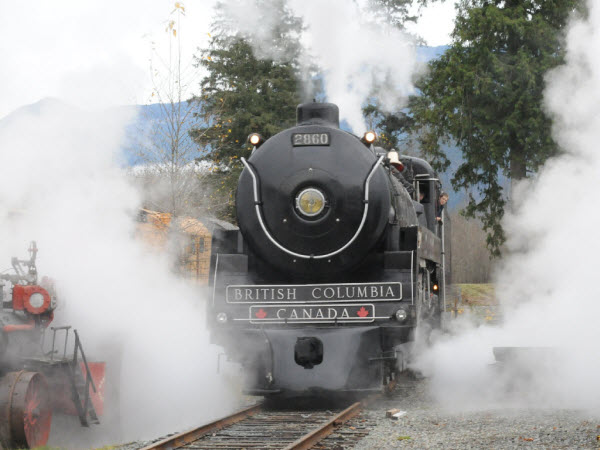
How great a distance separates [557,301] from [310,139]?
14.5 feet

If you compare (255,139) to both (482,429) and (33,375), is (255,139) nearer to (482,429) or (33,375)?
(33,375)

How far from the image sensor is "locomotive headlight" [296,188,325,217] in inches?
290

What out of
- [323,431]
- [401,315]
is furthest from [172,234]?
[323,431]

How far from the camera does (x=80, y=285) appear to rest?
8.59m

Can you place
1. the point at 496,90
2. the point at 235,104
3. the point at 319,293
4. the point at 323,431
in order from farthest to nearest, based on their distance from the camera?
the point at 235,104, the point at 496,90, the point at 319,293, the point at 323,431

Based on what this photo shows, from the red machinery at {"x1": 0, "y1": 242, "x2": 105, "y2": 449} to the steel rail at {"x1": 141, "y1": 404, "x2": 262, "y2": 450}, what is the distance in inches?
50.0

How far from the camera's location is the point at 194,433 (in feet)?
19.2

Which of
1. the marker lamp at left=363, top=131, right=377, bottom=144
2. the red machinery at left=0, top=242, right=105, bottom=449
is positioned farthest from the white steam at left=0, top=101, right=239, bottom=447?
the marker lamp at left=363, top=131, right=377, bottom=144

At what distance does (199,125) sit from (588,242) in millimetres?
9054

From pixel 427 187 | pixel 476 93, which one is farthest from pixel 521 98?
pixel 427 187

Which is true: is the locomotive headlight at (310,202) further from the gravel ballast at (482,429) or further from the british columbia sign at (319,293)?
the gravel ballast at (482,429)

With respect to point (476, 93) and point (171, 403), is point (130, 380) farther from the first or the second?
point (476, 93)

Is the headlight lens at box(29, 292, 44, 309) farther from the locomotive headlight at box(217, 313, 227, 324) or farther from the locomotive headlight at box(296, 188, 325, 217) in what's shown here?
the locomotive headlight at box(296, 188, 325, 217)

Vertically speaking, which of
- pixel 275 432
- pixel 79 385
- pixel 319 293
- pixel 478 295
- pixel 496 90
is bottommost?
pixel 275 432
